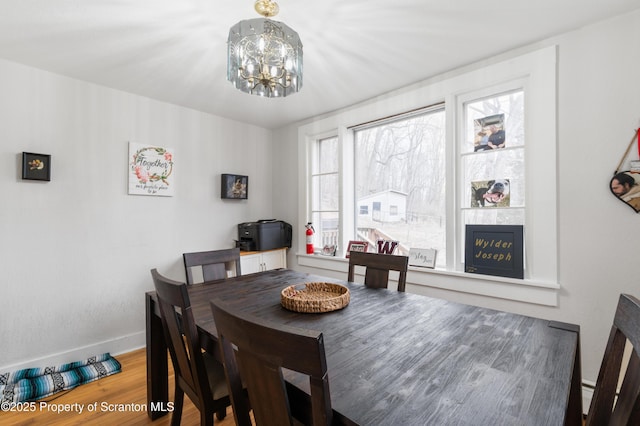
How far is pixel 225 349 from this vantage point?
3.22ft

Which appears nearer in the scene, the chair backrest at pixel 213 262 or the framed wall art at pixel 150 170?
the chair backrest at pixel 213 262

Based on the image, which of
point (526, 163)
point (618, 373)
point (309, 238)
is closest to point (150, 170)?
point (309, 238)

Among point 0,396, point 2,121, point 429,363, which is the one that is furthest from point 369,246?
point 2,121

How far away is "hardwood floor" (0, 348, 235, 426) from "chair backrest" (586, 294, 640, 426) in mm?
1796

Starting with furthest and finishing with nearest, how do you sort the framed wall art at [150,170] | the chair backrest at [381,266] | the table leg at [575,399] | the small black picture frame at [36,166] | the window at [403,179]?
the framed wall art at [150,170] < the window at [403,179] < the small black picture frame at [36,166] < the chair backrest at [381,266] < the table leg at [575,399]

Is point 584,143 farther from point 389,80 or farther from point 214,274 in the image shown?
point 214,274

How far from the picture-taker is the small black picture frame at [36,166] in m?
2.24

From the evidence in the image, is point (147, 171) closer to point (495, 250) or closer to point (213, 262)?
point (213, 262)

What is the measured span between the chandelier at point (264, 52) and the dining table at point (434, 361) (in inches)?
47.8

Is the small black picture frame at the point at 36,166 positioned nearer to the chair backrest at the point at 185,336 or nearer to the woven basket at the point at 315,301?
the chair backrest at the point at 185,336

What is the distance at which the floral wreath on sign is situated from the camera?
281cm

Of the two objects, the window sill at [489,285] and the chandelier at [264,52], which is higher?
the chandelier at [264,52]

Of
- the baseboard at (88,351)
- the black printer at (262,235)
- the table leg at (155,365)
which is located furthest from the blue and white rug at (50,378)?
the black printer at (262,235)

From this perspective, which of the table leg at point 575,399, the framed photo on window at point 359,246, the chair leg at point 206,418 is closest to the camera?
the table leg at point 575,399
